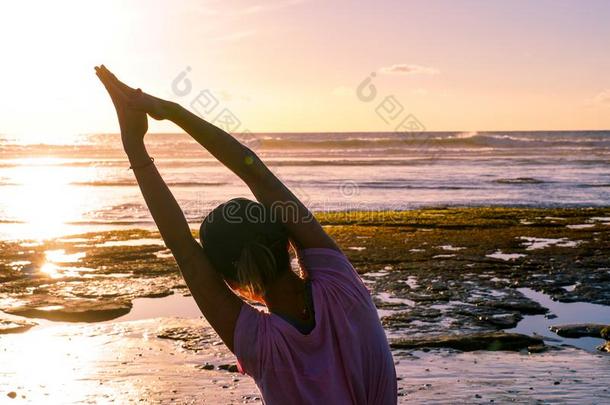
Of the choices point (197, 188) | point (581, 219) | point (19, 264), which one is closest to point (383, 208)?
point (581, 219)

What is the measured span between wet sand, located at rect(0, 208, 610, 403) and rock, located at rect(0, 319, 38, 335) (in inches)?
1.9

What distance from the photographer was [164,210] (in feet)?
6.21

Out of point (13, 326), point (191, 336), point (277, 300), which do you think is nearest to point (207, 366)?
point (191, 336)

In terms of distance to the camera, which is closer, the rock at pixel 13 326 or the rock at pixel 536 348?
the rock at pixel 536 348

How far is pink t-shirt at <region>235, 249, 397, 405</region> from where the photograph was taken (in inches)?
72.6

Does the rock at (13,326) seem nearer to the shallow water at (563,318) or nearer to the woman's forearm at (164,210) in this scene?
the shallow water at (563,318)

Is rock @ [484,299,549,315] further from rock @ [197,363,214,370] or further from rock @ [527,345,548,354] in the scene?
rock @ [197,363,214,370]

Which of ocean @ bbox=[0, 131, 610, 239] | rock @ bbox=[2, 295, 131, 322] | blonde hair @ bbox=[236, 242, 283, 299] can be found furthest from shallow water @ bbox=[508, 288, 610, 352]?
ocean @ bbox=[0, 131, 610, 239]

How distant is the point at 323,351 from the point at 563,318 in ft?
28.4

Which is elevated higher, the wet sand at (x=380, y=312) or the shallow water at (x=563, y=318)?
the wet sand at (x=380, y=312)

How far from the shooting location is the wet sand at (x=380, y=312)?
711 centimetres

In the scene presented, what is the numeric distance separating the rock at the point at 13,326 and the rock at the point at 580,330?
6.32 metres

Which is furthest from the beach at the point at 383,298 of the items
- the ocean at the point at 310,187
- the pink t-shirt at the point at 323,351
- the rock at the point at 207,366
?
the pink t-shirt at the point at 323,351

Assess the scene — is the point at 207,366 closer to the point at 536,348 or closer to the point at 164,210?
the point at 536,348
